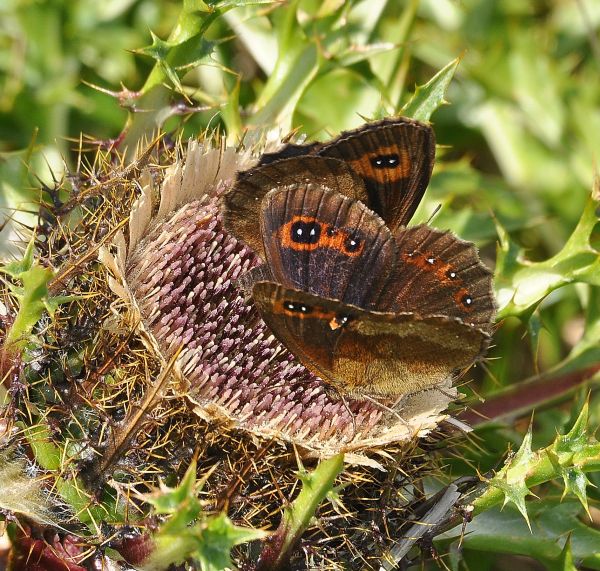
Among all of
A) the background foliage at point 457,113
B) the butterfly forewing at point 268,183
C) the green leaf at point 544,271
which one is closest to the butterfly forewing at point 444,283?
the butterfly forewing at point 268,183

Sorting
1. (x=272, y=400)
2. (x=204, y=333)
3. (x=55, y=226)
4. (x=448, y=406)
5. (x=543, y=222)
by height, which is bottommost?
(x=543, y=222)

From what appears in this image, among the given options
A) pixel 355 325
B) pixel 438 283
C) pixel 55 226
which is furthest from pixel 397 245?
pixel 55 226

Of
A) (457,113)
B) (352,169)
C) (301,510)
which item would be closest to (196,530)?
(301,510)

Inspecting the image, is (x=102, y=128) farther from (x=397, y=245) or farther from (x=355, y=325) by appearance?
(x=355, y=325)

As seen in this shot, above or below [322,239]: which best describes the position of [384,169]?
above

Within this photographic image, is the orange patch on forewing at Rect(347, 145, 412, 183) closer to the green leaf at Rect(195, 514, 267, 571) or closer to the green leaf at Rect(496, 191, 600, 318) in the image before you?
the green leaf at Rect(496, 191, 600, 318)

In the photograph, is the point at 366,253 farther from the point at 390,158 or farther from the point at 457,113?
the point at 457,113
